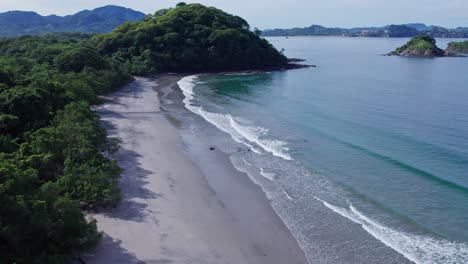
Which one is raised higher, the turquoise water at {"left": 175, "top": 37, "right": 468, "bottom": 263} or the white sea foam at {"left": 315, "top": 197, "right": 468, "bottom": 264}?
the turquoise water at {"left": 175, "top": 37, "right": 468, "bottom": 263}

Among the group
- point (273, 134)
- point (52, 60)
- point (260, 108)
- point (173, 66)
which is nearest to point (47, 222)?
point (273, 134)

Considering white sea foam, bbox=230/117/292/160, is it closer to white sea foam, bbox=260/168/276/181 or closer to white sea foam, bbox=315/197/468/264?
white sea foam, bbox=260/168/276/181

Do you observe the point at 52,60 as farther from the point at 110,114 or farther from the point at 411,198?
the point at 411,198

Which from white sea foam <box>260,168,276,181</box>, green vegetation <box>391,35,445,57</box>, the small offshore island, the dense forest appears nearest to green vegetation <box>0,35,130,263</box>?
the dense forest

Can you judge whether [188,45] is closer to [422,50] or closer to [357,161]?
[357,161]

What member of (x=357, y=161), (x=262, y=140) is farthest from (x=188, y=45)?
(x=357, y=161)

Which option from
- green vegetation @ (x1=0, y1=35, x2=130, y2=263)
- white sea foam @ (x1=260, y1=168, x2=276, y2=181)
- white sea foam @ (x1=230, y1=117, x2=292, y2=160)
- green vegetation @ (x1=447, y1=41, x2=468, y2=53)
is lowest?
→ white sea foam @ (x1=260, y1=168, x2=276, y2=181)

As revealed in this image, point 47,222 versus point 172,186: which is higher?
point 47,222
